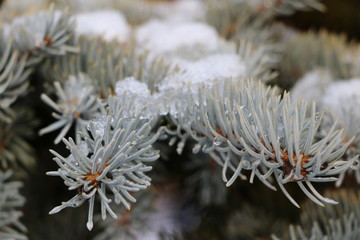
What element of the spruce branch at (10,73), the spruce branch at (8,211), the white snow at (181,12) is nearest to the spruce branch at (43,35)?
the spruce branch at (10,73)

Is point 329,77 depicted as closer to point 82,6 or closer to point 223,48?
point 223,48

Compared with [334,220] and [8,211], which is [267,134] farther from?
[8,211]

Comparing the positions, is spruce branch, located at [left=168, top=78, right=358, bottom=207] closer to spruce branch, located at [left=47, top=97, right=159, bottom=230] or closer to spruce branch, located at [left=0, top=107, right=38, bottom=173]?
spruce branch, located at [left=47, top=97, right=159, bottom=230]

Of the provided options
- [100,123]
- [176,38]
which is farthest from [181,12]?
[100,123]

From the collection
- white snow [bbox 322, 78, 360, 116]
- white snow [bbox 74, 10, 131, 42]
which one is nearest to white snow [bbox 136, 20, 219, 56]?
white snow [bbox 74, 10, 131, 42]

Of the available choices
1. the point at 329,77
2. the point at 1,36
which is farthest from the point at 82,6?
the point at 329,77
